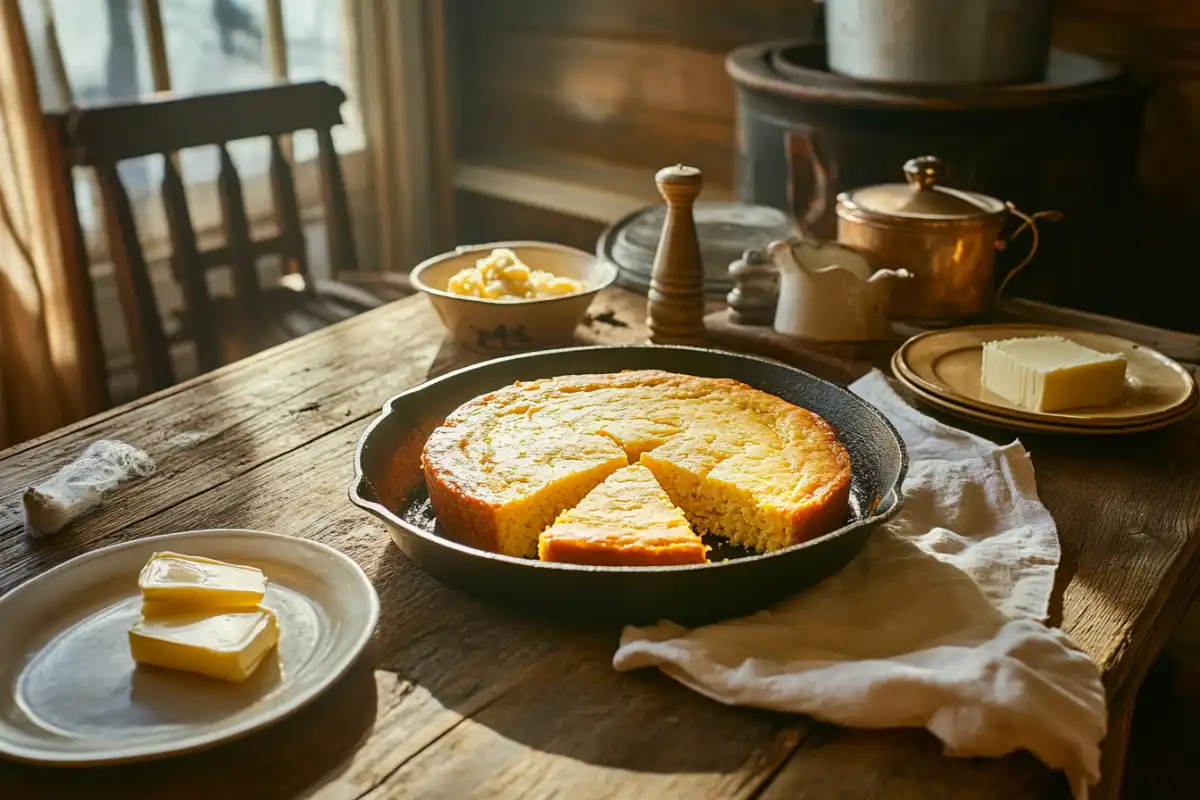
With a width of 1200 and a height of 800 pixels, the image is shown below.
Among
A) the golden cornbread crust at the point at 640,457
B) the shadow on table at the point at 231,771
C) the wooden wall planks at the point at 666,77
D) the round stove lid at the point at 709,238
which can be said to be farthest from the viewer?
the wooden wall planks at the point at 666,77

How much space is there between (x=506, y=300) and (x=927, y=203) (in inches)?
25.9

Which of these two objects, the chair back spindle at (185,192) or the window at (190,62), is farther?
the window at (190,62)

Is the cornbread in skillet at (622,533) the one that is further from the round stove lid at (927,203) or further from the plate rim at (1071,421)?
the round stove lid at (927,203)

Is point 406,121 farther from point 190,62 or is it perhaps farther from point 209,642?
point 209,642

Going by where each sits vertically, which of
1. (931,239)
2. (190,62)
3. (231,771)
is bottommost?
(231,771)

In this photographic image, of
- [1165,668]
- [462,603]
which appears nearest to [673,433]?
[462,603]

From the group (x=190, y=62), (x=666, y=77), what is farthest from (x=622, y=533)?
(x=190, y=62)

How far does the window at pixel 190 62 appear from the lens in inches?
101

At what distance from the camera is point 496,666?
0.92m

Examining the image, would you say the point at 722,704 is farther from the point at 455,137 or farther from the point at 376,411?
the point at 455,137

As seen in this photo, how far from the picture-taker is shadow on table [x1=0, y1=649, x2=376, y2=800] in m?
0.78

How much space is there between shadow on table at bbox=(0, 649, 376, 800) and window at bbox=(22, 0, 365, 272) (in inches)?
72.2

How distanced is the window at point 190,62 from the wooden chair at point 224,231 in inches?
5.3

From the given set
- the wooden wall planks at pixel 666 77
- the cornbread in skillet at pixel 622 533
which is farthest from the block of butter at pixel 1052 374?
the wooden wall planks at pixel 666 77
